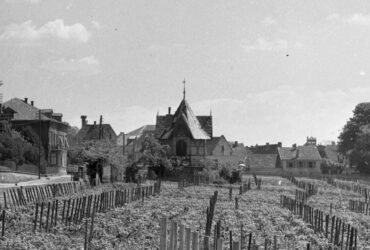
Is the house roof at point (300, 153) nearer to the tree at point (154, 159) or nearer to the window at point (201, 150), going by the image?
the window at point (201, 150)

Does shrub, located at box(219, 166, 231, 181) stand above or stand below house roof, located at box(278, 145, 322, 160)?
below

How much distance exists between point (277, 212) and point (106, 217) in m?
9.42

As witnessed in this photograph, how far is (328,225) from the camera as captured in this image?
2414 cm

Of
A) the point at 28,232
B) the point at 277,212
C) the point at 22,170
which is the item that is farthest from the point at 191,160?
the point at 28,232

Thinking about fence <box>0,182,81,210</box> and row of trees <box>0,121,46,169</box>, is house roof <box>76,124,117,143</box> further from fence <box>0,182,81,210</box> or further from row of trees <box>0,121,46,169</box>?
fence <box>0,182,81,210</box>

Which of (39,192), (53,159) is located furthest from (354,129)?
(39,192)

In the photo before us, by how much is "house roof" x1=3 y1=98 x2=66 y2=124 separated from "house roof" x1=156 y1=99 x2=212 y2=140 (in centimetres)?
1348

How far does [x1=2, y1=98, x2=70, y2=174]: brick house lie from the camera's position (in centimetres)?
6862

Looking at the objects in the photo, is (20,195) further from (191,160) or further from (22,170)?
(191,160)

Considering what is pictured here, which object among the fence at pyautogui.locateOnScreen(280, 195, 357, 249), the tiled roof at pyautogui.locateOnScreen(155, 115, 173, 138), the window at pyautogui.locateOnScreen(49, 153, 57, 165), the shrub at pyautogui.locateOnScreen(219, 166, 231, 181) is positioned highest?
the tiled roof at pyautogui.locateOnScreen(155, 115, 173, 138)

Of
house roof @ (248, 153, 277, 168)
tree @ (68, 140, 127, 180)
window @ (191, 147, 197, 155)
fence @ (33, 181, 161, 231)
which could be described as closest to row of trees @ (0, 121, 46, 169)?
tree @ (68, 140, 127, 180)

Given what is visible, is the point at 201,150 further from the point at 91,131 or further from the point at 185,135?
the point at 91,131

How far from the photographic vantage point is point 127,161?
65.0 meters

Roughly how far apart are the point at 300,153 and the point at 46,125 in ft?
194
